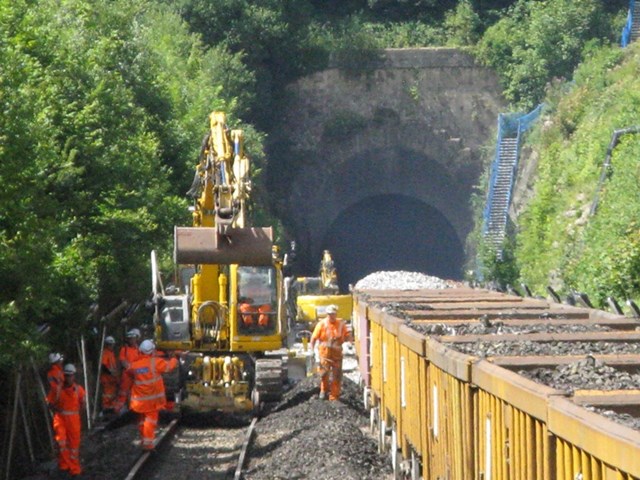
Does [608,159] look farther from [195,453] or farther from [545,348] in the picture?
[545,348]

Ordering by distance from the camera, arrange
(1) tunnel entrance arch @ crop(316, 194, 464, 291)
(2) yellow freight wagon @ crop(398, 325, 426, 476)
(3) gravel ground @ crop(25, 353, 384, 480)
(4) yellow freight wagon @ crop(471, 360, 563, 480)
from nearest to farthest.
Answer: (4) yellow freight wagon @ crop(471, 360, 563, 480)
(2) yellow freight wagon @ crop(398, 325, 426, 476)
(3) gravel ground @ crop(25, 353, 384, 480)
(1) tunnel entrance arch @ crop(316, 194, 464, 291)

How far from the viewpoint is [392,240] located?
58.9 meters

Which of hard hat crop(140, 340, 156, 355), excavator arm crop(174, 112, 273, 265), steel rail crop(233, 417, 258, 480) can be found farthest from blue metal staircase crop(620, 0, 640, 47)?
hard hat crop(140, 340, 156, 355)

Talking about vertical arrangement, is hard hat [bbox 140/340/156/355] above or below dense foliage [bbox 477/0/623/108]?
below

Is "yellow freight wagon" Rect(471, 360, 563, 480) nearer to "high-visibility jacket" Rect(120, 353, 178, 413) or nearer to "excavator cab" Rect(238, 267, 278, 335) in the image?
"high-visibility jacket" Rect(120, 353, 178, 413)

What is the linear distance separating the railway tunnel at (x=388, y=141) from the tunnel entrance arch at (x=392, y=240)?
11 centimetres

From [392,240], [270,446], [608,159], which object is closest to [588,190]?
[608,159]

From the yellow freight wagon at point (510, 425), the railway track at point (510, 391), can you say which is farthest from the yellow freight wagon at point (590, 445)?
the yellow freight wagon at point (510, 425)

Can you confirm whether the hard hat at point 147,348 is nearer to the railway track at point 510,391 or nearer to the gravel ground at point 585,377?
the railway track at point 510,391

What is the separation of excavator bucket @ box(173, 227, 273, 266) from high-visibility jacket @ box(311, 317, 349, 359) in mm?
3101

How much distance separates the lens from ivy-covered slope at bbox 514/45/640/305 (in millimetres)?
26125

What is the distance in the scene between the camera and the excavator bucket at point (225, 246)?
19500 mm

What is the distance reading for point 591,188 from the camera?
117 ft

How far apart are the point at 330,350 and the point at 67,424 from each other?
648 cm
